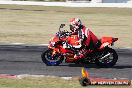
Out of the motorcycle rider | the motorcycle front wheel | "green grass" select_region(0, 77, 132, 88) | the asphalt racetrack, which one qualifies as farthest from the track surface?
"green grass" select_region(0, 77, 132, 88)

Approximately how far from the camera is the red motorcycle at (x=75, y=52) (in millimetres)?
17734

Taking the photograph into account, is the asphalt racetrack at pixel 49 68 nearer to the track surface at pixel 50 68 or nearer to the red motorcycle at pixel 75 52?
the track surface at pixel 50 68

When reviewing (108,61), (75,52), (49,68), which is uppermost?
(75,52)

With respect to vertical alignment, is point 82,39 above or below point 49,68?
above

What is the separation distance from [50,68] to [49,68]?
0.04m

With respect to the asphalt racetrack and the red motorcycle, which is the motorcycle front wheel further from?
the asphalt racetrack

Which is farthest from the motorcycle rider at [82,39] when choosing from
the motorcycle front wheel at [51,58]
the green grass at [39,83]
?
the green grass at [39,83]

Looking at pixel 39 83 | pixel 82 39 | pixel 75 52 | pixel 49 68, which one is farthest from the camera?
pixel 75 52

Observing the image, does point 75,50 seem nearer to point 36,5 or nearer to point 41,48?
point 41,48

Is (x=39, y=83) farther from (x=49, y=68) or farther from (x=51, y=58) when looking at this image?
(x=51, y=58)

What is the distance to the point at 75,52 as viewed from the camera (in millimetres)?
17797

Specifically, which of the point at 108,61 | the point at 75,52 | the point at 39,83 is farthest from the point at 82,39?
the point at 39,83

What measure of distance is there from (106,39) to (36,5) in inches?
1973

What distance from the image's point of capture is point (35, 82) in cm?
1373
